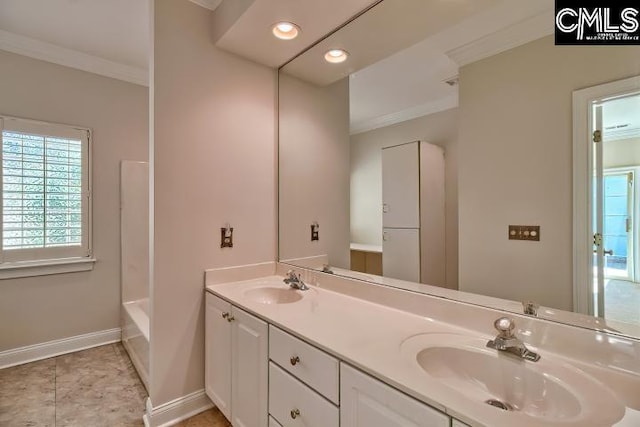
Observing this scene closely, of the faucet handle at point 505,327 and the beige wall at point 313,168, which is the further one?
the beige wall at point 313,168

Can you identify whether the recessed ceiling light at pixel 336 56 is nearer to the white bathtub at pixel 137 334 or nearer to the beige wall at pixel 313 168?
the beige wall at pixel 313 168

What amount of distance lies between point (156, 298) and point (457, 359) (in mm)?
1585

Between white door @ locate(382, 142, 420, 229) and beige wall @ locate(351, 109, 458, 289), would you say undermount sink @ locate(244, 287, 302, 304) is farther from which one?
white door @ locate(382, 142, 420, 229)

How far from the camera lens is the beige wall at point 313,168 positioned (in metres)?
1.90

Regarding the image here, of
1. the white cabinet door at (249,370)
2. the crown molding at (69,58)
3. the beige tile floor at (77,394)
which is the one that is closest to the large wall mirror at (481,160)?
the white cabinet door at (249,370)

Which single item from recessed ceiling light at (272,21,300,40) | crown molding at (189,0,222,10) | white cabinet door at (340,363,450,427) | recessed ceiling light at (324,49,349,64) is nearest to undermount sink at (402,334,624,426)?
white cabinet door at (340,363,450,427)

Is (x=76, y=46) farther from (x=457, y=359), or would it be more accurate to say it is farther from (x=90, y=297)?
(x=457, y=359)

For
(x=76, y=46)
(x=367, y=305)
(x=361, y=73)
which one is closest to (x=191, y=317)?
(x=367, y=305)

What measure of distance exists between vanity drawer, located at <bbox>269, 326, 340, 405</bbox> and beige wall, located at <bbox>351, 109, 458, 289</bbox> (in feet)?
2.21

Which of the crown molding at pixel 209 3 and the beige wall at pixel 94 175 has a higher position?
the crown molding at pixel 209 3

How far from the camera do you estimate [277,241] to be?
222cm

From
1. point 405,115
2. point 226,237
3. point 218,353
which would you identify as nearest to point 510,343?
point 405,115

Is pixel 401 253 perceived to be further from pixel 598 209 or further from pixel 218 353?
pixel 218 353

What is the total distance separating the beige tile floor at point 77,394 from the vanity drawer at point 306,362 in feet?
2.99
